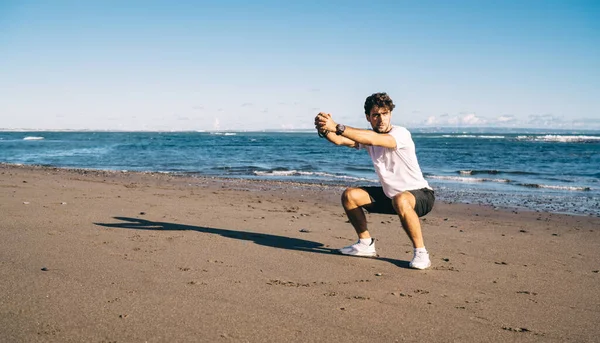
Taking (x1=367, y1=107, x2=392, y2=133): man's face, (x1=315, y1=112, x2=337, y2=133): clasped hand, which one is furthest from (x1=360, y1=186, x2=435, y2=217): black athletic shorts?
(x1=315, y1=112, x2=337, y2=133): clasped hand

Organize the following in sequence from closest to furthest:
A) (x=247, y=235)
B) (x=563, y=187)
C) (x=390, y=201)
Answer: (x=390, y=201) < (x=247, y=235) < (x=563, y=187)

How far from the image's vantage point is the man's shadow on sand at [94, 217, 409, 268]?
523 cm

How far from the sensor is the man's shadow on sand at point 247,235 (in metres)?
5.23

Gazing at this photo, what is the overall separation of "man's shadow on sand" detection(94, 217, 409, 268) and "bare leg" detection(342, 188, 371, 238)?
1.21 feet

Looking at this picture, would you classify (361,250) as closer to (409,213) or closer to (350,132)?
(409,213)

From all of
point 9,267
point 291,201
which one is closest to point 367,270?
point 9,267

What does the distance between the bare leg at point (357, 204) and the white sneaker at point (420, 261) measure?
62 centimetres

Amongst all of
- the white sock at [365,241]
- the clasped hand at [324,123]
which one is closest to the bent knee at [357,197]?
the white sock at [365,241]

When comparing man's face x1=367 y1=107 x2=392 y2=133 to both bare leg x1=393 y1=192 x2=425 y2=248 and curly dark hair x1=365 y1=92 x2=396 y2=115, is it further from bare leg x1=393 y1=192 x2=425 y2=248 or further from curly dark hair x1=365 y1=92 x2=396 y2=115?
bare leg x1=393 y1=192 x2=425 y2=248

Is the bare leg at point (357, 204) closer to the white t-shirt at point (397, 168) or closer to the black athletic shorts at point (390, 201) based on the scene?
the black athletic shorts at point (390, 201)

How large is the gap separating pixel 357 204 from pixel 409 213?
0.62m

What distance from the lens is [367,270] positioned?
4.39 metres

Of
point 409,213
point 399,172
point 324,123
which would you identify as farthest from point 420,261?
point 324,123

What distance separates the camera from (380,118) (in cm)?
454
